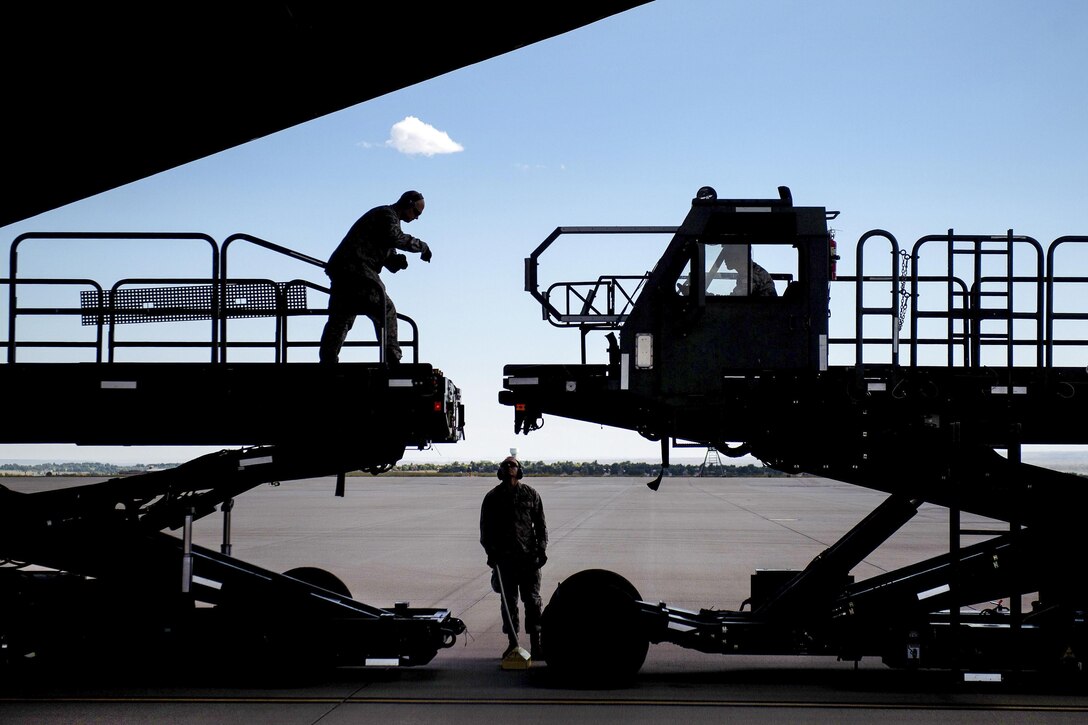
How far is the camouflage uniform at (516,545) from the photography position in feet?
33.7

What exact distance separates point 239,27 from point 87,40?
2.53 metres

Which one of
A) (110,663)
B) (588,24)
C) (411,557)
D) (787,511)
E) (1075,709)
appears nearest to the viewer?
(1075,709)

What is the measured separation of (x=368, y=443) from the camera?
9.05 m

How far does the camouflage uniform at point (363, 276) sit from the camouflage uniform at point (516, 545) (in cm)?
224

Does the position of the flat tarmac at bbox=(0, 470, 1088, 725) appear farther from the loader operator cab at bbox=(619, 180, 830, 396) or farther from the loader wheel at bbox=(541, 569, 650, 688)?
the loader operator cab at bbox=(619, 180, 830, 396)

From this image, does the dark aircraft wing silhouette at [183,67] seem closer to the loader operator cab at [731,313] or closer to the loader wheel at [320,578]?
the loader operator cab at [731,313]

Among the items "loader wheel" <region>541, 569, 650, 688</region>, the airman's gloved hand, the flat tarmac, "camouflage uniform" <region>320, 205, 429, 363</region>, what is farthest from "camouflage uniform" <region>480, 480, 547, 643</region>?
the airman's gloved hand

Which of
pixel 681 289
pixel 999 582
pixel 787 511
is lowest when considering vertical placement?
pixel 787 511

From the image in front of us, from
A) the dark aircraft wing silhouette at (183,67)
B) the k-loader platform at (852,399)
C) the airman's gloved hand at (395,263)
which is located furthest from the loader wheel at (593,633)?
the dark aircraft wing silhouette at (183,67)

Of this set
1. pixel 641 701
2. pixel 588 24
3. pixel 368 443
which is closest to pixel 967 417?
pixel 641 701

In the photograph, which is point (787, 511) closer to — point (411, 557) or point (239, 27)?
point (411, 557)

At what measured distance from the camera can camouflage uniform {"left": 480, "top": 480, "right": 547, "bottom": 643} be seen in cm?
1027

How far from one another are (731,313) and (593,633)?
123 inches

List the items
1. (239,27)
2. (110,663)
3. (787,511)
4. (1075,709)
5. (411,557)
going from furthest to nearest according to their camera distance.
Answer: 1. (787,511)
2. (411,557)
3. (239,27)
4. (110,663)
5. (1075,709)
